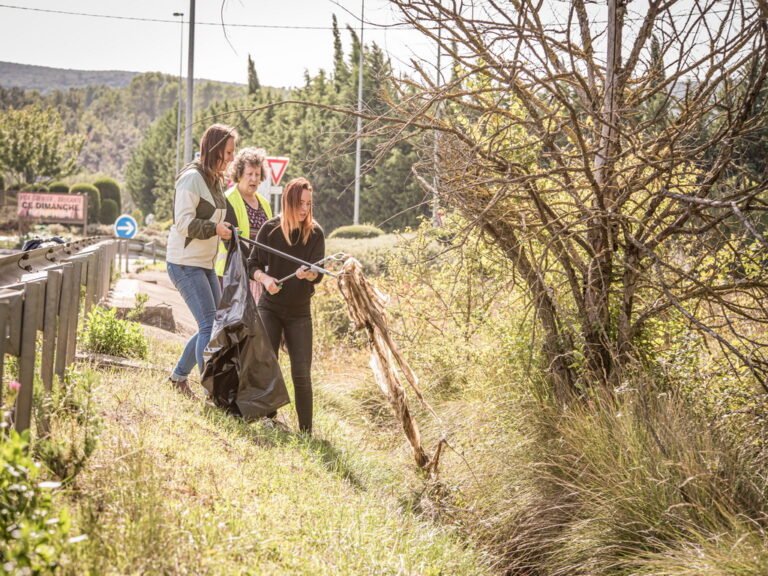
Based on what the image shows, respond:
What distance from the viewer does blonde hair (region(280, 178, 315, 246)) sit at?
20.2ft

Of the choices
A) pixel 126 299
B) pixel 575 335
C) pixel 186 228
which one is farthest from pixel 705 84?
pixel 126 299

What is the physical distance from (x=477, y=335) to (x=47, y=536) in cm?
577

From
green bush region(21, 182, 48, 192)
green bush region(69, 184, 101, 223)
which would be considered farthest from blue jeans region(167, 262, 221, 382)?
green bush region(21, 182, 48, 192)

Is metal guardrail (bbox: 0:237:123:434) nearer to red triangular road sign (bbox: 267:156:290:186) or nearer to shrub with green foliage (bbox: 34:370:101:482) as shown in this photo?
shrub with green foliage (bbox: 34:370:101:482)

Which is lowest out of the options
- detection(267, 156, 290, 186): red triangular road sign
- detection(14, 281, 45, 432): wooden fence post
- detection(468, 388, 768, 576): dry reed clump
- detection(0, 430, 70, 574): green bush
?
detection(468, 388, 768, 576): dry reed clump

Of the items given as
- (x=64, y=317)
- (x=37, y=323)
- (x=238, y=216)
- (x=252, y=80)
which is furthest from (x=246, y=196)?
(x=252, y=80)

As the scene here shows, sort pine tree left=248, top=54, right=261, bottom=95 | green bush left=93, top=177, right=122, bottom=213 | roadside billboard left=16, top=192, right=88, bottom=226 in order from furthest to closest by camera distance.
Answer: pine tree left=248, top=54, right=261, bottom=95 → green bush left=93, top=177, right=122, bottom=213 → roadside billboard left=16, top=192, right=88, bottom=226

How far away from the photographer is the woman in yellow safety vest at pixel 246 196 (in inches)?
265

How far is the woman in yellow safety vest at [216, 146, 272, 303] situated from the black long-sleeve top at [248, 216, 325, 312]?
0.33 m

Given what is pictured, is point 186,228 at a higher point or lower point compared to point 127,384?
higher

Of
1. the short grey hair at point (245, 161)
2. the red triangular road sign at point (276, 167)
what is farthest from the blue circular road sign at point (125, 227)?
the short grey hair at point (245, 161)

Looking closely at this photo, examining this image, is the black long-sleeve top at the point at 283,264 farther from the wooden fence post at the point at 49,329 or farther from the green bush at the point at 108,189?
the green bush at the point at 108,189

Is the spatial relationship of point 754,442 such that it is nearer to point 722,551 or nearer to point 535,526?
point 722,551

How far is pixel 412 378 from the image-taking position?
229 inches
